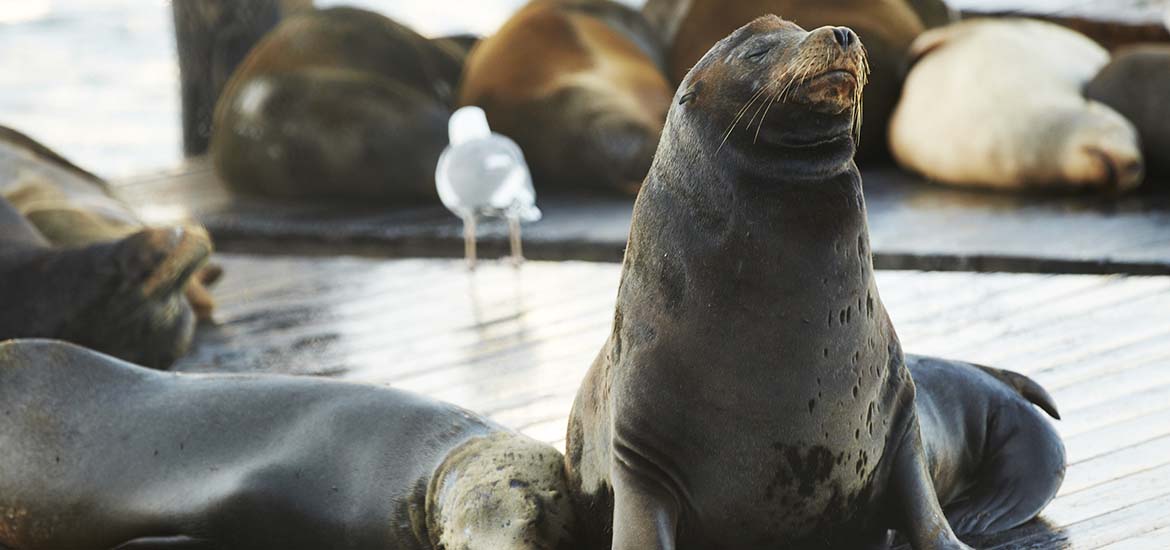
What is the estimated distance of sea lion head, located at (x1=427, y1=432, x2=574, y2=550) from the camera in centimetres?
289

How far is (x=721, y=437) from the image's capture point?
2.58 m

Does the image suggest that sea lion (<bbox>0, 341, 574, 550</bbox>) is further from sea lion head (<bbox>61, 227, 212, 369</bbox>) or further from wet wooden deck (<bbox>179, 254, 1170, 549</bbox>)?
sea lion head (<bbox>61, 227, 212, 369</bbox>)

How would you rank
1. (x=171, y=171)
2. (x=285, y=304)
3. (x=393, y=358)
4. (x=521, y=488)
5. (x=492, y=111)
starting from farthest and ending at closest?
(x=171, y=171), (x=492, y=111), (x=285, y=304), (x=393, y=358), (x=521, y=488)

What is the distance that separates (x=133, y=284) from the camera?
4523mm

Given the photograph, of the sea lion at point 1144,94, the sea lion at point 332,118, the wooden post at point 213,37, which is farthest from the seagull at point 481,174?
the wooden post at point 213,37

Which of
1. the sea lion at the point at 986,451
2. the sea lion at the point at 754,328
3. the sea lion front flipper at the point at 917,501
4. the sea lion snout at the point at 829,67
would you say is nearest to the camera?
the sea lion snout at the point at 829,67

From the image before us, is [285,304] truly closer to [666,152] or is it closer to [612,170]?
[612,170]

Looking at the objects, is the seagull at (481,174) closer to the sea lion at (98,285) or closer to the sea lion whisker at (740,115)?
the sea lion at (98,285)

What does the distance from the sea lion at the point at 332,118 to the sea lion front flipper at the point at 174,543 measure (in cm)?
403

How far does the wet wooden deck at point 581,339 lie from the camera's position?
10.8 ft

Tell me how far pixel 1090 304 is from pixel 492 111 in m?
3.22

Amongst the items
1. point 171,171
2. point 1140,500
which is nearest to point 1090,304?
point 1140,500

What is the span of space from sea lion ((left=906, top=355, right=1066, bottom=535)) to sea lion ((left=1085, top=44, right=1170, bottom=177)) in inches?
139

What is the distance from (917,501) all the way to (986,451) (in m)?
0.51
